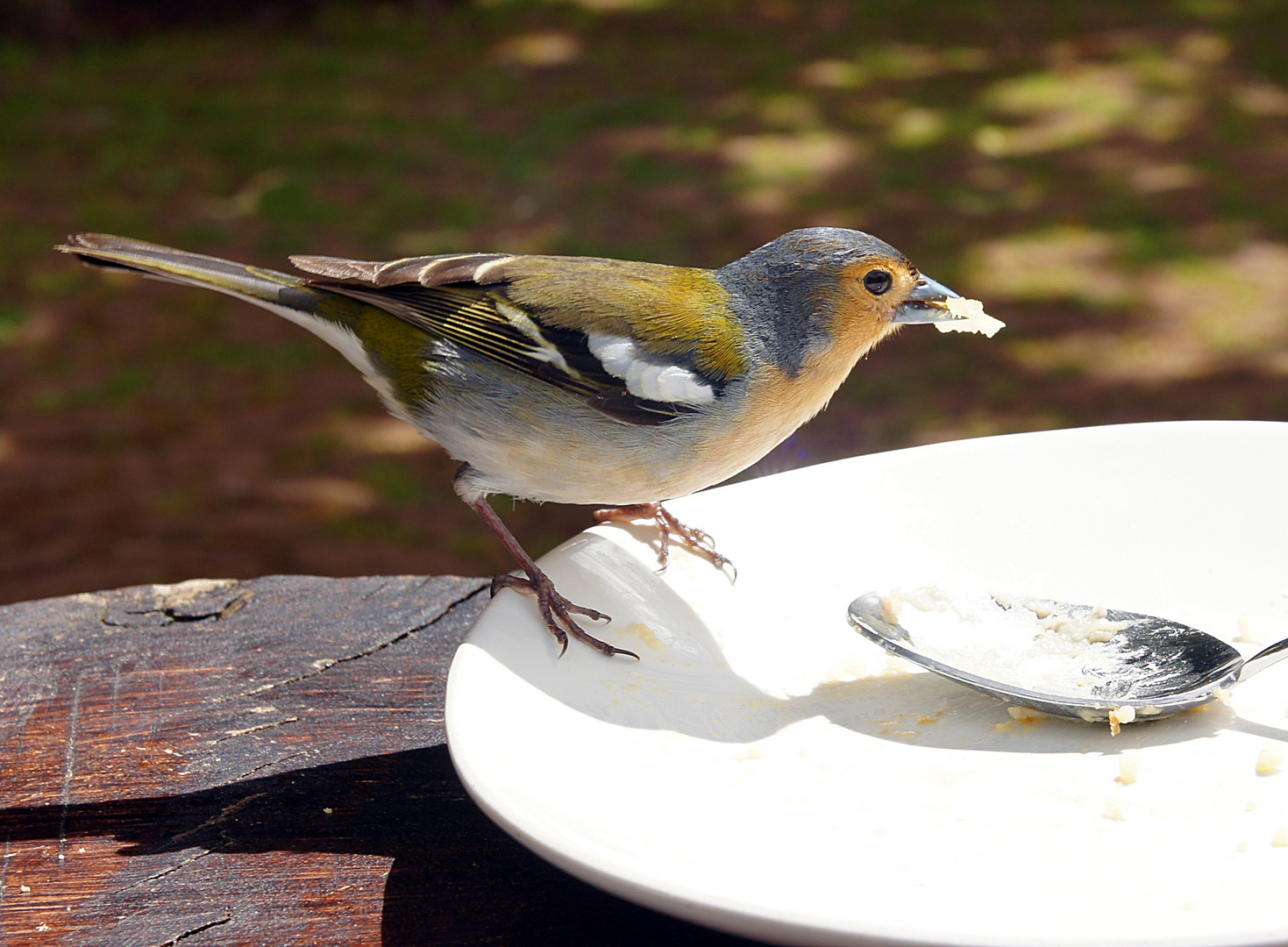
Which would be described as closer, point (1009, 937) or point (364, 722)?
point (1009, 937)

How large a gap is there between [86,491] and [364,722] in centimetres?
483

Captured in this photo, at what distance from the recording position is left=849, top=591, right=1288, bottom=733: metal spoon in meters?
2.61

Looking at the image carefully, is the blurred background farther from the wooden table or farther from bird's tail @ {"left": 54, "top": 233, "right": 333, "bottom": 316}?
bird's tail @ {"left": 54, "top": 233, "right": 333, "bottom": 316}

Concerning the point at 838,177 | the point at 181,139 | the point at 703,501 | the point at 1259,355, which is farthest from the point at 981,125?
the point at 703,501

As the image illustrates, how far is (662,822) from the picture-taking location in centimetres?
219

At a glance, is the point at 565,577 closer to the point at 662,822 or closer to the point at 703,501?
the point at 703,501

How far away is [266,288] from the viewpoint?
329 centimetres

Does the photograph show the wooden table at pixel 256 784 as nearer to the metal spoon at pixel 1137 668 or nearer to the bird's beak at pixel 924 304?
the metal spoon at pixel 1137 668

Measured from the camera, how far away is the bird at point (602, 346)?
119 inches

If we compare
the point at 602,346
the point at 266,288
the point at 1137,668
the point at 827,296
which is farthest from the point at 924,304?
the point at 266,288

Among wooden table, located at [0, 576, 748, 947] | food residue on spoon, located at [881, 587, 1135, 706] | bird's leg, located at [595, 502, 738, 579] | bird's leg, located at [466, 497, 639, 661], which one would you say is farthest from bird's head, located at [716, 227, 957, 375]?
wooden table, located at [0, 576, 748, 947]

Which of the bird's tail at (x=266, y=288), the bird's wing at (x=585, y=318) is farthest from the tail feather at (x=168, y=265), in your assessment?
the bird's wing at (x=585, y=318)

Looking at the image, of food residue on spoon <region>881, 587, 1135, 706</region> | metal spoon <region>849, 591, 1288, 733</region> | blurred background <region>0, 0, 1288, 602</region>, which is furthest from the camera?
blurred background <region>0, 0, 1288, 602</region>

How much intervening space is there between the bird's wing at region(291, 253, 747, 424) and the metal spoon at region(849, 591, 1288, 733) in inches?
26.6
